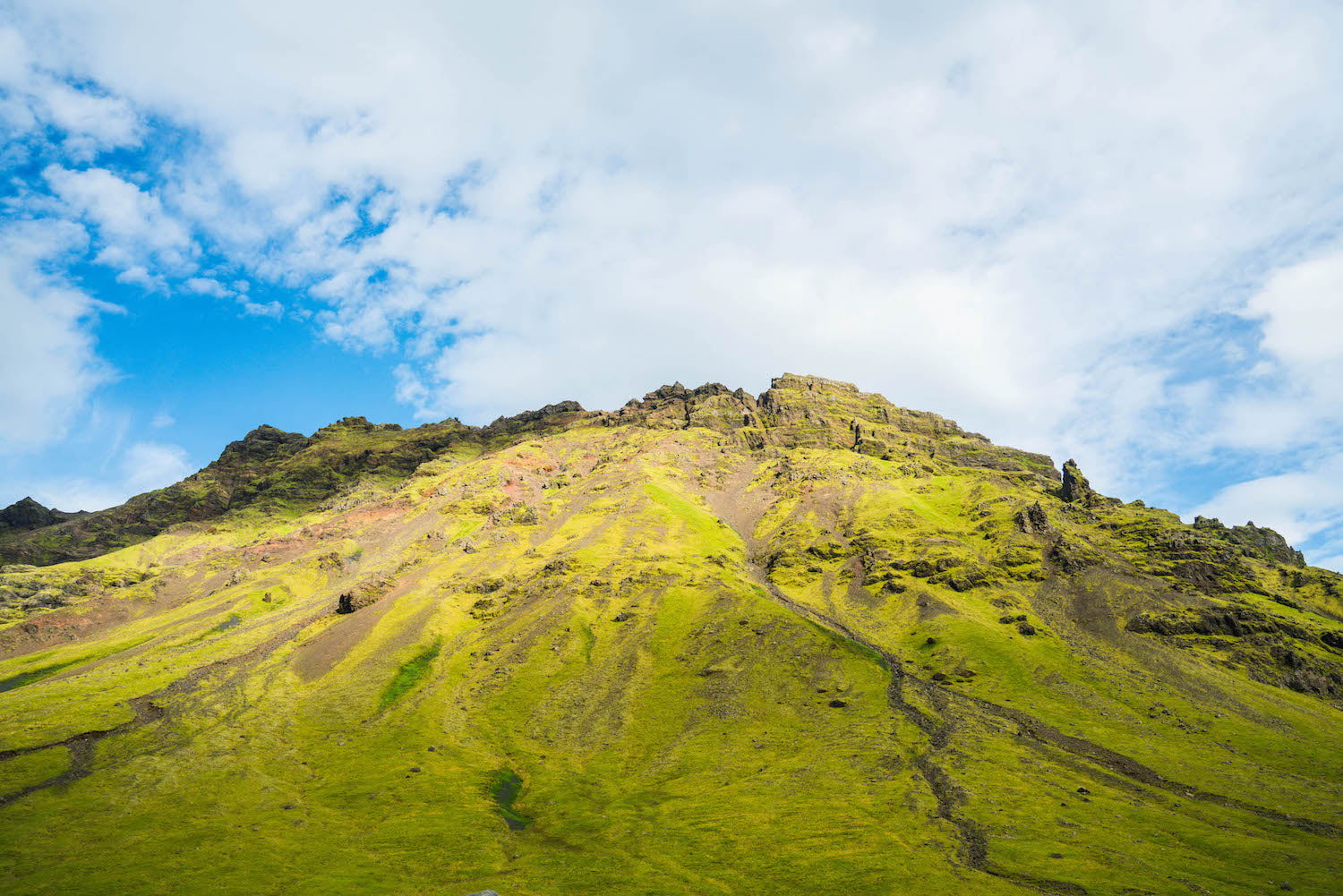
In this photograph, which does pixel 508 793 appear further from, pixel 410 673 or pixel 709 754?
pixel 410 673

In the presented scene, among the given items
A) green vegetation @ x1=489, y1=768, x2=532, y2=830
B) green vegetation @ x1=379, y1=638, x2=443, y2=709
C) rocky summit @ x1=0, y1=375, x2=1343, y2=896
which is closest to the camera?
rocky summit @ x1=0, y1=375, x2=1343, y2=896

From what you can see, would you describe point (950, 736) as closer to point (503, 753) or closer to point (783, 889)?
point (783, 889)

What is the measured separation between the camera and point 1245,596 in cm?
19138

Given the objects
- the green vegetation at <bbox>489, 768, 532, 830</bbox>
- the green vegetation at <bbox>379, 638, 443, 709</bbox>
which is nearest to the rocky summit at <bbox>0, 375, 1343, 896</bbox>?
the green vegetation at <bbox>489, 768, 532, 830</bbox>

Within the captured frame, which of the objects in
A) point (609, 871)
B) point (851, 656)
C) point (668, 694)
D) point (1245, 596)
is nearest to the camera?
point (609, 871)

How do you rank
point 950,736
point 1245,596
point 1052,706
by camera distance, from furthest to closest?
point 1245,596
point 1052,706
point 950,736

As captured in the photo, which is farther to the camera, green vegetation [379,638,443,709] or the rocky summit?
green vegetation [379,638,443,709]

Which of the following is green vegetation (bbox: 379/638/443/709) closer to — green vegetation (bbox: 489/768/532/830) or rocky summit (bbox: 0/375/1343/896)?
rocky summit (bbox: 0/375/1343/896)

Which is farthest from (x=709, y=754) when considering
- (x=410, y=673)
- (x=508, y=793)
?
(x=410, y=673)

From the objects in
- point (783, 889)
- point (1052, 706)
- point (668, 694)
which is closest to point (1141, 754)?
point (1052, 706)

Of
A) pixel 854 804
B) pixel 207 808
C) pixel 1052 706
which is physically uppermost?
pixel 1052 706

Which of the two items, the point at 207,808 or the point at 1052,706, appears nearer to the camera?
the point at 207,808

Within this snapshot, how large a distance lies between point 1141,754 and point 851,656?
204 feet

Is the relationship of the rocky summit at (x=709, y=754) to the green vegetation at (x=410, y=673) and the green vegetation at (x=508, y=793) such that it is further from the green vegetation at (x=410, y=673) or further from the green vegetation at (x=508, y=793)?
the green vegetation at (x=410, y=673)
